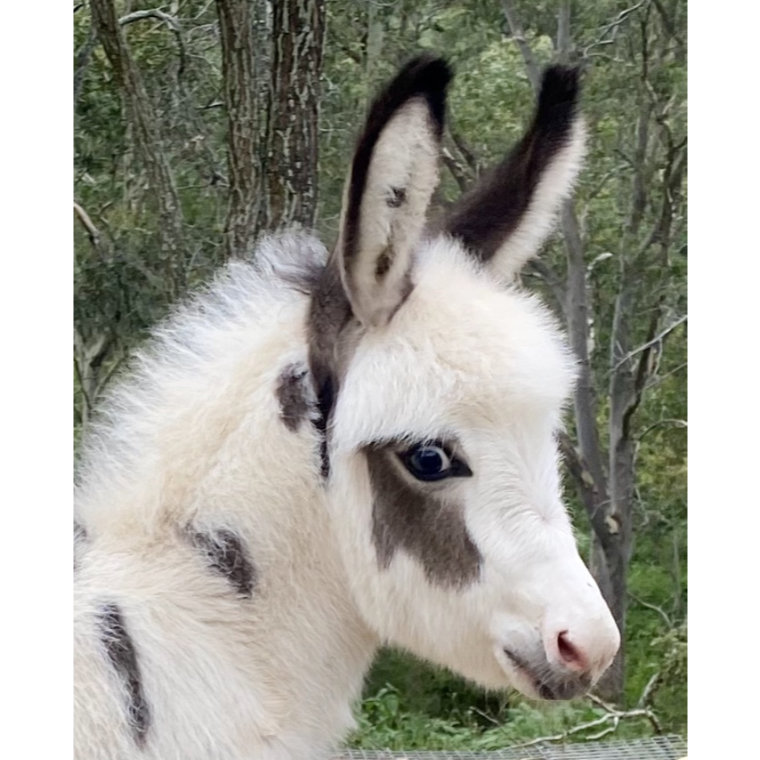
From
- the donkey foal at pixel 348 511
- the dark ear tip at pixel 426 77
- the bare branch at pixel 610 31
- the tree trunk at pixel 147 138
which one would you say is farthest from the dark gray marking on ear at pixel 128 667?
the bare branch at pixel 610 31

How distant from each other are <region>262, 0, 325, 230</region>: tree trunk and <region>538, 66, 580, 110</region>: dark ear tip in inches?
11.9

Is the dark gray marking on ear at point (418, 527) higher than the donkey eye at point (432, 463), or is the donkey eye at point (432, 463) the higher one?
the donkey eye at point (432, 463)

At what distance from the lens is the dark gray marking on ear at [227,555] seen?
1105mm

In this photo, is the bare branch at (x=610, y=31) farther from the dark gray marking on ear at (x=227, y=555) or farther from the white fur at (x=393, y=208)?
the dark gray marking on ear at (x=227, y=555)

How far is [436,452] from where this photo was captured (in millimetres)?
1118

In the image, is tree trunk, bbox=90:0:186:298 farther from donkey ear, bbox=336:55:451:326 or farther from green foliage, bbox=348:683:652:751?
green foliage, bbox=348:683:652:751

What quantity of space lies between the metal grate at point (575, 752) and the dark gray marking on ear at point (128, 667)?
0.42 metres

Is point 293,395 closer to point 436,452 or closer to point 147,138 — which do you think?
point 436,452

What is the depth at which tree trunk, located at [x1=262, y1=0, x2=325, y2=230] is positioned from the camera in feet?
4.58

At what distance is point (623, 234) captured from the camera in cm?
150

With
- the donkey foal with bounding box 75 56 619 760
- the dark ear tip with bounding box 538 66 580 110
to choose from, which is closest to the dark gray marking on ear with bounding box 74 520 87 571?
the donkey foal with bounding box 75 56 619 760
